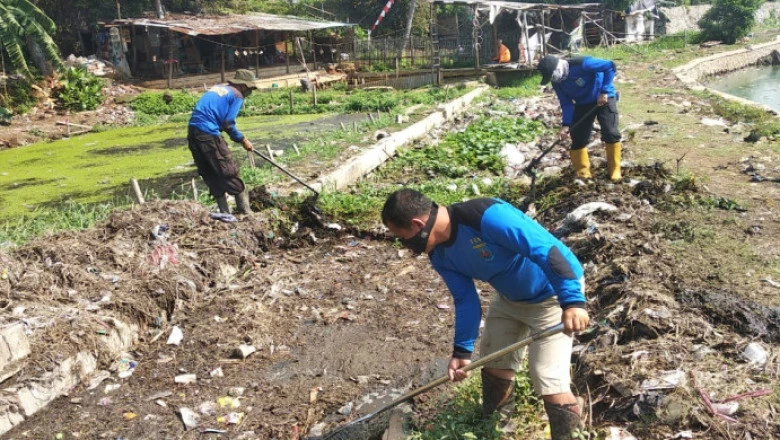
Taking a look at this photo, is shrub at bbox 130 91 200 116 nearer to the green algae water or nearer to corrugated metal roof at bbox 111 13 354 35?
corrugated metal roof at bbox 111 13 354 35

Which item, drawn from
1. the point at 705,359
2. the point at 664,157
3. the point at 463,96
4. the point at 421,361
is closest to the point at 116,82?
the point at 463,96

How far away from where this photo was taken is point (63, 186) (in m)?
9.41

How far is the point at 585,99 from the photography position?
6621 millimetres

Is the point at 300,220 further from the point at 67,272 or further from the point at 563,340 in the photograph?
the point at 563,340

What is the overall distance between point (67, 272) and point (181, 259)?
93 centimetres

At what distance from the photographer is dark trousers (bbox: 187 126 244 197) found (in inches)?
246

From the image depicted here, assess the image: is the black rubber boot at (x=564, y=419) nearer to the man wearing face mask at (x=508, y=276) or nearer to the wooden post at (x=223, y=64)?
the man wearing face mask at (x=508, y=276)

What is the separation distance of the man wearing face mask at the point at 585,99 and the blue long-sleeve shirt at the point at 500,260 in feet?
14.0

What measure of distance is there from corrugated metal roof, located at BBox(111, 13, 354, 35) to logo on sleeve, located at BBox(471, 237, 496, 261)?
2054 centimetres

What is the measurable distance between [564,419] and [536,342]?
1.12ft

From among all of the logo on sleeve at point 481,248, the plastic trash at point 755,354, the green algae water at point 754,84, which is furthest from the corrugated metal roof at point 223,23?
the plastic trash at point 755,354

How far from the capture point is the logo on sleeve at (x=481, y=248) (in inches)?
97.8

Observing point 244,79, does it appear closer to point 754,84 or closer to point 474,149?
point 474,149

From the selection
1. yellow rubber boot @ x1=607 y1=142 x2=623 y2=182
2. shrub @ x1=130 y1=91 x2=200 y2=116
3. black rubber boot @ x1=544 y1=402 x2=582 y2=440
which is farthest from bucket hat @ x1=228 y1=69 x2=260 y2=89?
shrub @ x1=130 y1=91 x2=200 y2=116
